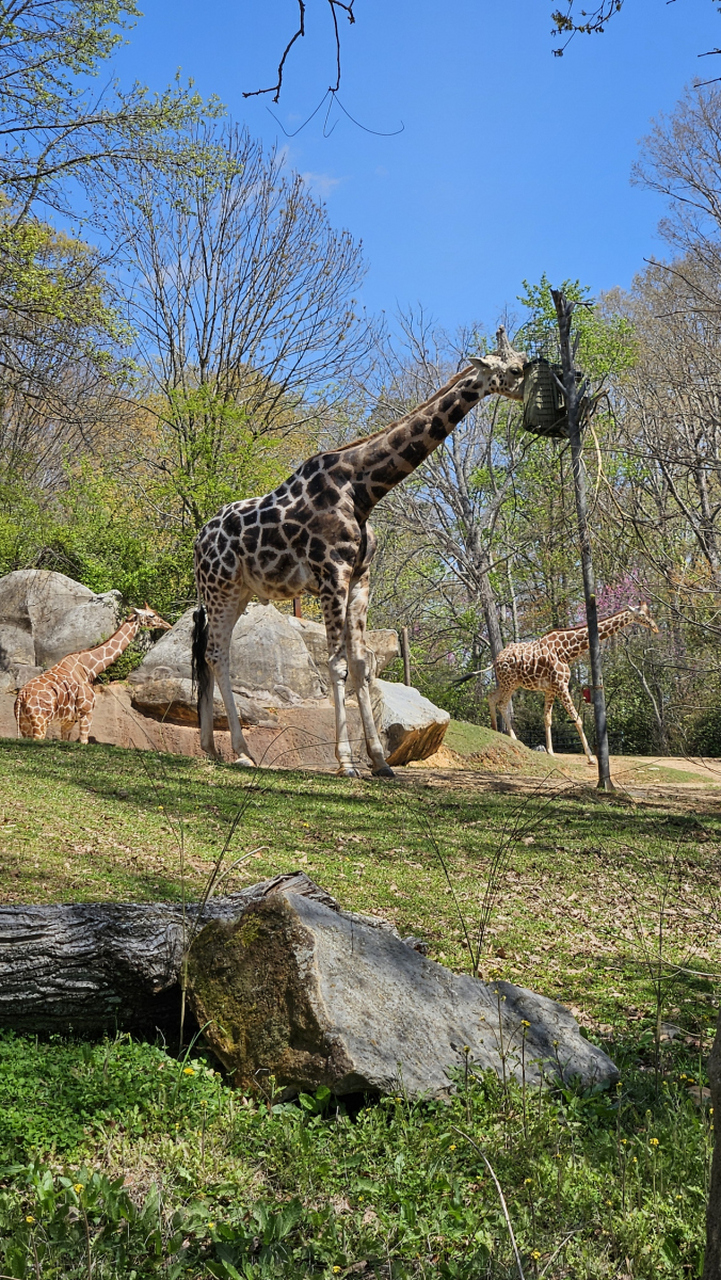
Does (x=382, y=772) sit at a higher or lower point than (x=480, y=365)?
lower

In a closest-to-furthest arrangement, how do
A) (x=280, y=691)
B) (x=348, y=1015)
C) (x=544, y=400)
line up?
1. (x=348, y=1015)
2. (x=544, y=400)
3. (x=280, y=691)

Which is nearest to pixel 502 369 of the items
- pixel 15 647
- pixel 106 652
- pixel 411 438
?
pixel 411 438

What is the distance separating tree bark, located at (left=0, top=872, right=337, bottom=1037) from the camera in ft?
13.5

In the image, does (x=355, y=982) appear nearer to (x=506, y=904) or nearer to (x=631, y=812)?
(x=506, y=904)

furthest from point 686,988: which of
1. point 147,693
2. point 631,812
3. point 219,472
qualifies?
point 219,472

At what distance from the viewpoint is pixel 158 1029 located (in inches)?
167

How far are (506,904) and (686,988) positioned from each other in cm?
151

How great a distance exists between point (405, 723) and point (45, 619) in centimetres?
689

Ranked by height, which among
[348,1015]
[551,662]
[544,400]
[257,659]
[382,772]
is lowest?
[348,1015]

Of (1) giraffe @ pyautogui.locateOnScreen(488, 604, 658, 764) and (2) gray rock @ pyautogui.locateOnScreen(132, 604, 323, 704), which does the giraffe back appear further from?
(1) giraffe @ pyautogui.locateOnScreen(488, 604, 658, 764)

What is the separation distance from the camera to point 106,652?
14.1m

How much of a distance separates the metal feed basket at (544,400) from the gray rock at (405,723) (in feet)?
16.7

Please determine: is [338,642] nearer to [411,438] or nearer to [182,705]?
[411,438]

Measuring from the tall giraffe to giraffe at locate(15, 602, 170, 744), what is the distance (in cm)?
234
